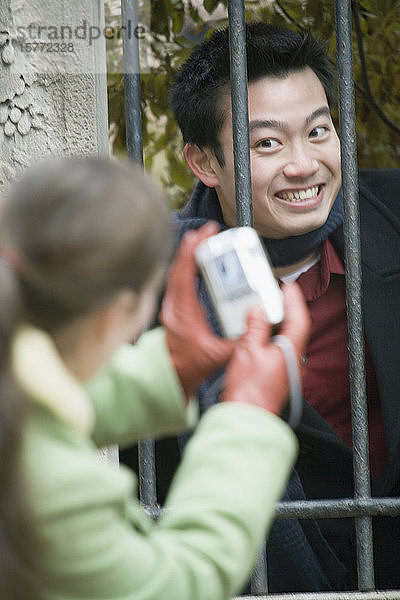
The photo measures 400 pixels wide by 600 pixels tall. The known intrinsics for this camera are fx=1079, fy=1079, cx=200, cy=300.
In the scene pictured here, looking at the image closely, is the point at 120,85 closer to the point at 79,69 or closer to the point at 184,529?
the point at 79,69

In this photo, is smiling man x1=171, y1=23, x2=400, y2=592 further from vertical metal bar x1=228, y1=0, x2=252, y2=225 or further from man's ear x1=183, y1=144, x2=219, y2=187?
vertical metal bar x1=228, y1=0, x2=252, y2=225

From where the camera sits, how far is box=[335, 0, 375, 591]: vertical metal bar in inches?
85.1

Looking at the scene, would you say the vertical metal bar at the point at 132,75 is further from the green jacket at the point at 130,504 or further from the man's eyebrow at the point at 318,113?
the green jacket at the point at 130,504

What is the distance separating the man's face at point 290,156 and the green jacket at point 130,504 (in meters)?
1.55

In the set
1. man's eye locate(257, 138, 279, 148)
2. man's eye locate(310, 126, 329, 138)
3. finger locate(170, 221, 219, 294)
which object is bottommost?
man's eye locate(257, 138, 279, 148)

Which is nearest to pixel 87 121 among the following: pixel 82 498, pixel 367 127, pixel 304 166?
pixel 304 166

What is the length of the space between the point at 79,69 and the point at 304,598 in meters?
1.14

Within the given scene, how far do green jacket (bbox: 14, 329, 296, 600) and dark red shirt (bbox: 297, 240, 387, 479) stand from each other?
59.8 inches

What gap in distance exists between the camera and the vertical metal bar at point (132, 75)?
7.20 feet

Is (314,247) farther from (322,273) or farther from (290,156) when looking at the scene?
(290,156)

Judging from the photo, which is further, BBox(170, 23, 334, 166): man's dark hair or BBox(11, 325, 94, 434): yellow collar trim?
BBox(170, 23, 334, 166): man's dark hair

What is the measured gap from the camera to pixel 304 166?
275cm

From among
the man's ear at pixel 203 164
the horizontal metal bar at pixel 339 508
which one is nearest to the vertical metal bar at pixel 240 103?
the horizontal metal bar at pixel 339 508

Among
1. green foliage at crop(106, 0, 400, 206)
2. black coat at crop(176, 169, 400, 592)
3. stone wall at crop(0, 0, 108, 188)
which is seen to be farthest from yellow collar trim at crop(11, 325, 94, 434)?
green foliage at crop(106, 0, 400, 206)
